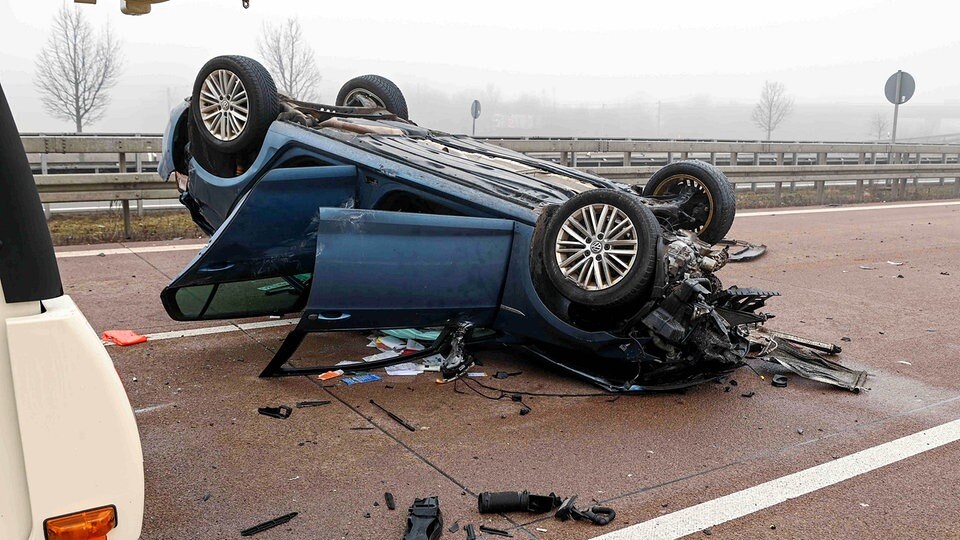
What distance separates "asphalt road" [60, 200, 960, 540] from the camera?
3.09 m

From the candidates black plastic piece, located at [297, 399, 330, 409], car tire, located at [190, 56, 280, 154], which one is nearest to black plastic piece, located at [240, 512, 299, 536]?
black plastic piece, located at [297, 399, 330, 409]

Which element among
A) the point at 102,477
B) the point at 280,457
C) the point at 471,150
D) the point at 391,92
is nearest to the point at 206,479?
the point at 280,457

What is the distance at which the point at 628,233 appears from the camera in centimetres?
414

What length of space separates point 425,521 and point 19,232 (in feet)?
5.77

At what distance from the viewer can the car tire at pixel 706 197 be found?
523 cm

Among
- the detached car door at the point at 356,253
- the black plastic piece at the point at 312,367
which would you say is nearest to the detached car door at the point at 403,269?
the detached car door at the point at 356,253

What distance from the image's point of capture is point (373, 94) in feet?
22.4

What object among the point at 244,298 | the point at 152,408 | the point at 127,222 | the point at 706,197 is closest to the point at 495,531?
the point at 152,408

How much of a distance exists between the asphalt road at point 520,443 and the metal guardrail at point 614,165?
3.34 m

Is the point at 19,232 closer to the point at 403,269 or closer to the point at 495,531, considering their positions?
the point at 495,531

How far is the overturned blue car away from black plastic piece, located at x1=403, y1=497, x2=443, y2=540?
1427 millimetres

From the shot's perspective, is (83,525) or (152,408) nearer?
(83,525)

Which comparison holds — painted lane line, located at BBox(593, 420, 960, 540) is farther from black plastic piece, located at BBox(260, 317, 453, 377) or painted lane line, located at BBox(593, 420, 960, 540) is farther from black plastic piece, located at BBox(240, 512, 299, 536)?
black plastic piece, located at BBox(260, 317, 453, 377)

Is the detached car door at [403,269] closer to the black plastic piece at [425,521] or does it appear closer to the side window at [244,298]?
the side window at [244,298]
